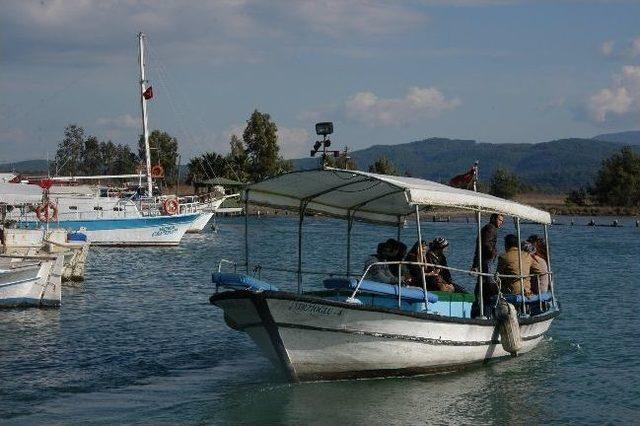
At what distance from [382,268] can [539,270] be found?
4415 millimetres

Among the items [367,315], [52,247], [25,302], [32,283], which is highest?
[52,247]

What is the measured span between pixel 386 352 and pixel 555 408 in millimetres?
3092

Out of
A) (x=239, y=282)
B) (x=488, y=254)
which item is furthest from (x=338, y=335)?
(x=488, y=254)

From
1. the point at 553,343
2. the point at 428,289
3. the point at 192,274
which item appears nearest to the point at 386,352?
the point at 428,289

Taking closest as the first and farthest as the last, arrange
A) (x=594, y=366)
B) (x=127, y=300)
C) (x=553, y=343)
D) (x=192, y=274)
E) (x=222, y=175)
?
(x=594, y=366) → (x=553, y=343) → (x=127, y=300) → (x=192, y=274) → (x=222, y=175)

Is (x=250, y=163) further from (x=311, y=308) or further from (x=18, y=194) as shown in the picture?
(x=311, y=308)

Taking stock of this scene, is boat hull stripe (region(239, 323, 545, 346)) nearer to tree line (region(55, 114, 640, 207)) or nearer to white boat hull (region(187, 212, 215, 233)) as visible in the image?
white boat hull (region(187, 212, 215, 233))

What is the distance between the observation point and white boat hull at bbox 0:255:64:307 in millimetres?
26453

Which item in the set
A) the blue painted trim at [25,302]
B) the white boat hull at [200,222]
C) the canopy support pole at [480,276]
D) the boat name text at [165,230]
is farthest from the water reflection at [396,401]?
the white boat hull at [200,222]

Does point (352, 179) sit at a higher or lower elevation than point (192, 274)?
higher

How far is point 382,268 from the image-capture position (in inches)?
741

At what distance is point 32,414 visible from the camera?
633 inches

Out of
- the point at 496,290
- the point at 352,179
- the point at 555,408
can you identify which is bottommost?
the point at 555,408

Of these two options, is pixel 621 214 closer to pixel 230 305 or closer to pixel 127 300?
pixel 127 300
